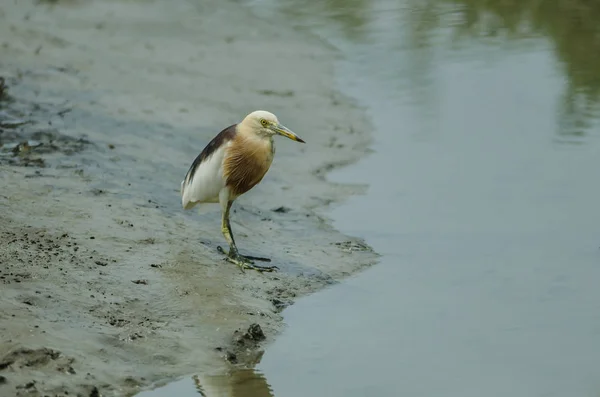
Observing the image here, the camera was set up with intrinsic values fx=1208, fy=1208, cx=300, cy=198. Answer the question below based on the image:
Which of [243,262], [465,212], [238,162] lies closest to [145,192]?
[238,162]

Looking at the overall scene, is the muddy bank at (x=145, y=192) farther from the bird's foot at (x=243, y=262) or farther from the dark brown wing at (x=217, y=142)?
the dark brown wing at (x=217, y=142)

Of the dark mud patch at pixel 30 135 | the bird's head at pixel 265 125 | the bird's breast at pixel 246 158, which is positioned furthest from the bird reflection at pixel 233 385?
the dark mud patch at pixel 30 135

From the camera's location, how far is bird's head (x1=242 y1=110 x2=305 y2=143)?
821 cm

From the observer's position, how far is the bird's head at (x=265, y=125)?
26.9ft

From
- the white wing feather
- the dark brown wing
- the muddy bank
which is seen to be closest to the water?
the muddy bank

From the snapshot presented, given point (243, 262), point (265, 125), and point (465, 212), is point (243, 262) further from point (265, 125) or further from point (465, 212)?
point (465, 212)

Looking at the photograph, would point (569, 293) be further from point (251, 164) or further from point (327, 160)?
point (327, 160)

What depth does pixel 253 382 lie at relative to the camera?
256 inches

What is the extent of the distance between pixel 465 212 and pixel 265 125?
6.50 feet

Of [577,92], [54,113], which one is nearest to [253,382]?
[54,113]

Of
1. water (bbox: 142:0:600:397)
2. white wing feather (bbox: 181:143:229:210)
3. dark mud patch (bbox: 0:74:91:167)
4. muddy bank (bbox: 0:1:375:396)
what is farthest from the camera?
dark mud patch (bbox: 0:74:91:167)

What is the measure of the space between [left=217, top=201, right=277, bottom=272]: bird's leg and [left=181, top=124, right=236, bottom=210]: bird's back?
0.17m

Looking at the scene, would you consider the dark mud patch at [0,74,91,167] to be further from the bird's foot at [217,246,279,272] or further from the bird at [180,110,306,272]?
the bird's foot at [217,246,279,272]

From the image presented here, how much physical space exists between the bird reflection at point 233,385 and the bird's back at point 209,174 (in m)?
2.06
